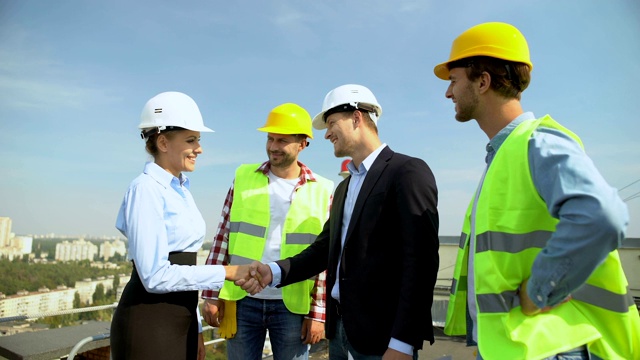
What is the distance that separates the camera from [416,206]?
2.50 meters

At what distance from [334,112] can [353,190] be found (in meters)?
0.69

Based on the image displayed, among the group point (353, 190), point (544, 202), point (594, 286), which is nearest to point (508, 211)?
point (544, 202)

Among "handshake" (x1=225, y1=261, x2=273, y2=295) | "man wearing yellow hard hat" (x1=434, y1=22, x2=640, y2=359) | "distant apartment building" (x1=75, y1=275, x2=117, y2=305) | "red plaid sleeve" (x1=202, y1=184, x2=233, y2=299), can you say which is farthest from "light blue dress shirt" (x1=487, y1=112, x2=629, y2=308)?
"distant apartment building" (x1=75, y1=275, x2=117, y2=305)

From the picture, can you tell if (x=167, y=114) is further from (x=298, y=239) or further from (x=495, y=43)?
(x=495, y=43)

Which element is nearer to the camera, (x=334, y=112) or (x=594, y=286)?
(x=594, y=286)

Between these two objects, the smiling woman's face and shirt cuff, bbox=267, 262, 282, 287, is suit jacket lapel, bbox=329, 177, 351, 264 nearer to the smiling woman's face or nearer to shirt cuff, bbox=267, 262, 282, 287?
shirt cuff, bbox=267, 262, 282, 287

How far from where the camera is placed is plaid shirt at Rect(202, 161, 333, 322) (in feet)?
12.3

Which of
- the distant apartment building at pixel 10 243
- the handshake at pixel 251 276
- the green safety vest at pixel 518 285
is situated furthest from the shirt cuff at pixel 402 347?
the distant apartment building at pixel 10 243

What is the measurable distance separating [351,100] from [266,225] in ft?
4.70

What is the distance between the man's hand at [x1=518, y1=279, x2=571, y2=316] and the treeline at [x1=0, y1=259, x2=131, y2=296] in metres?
55.9

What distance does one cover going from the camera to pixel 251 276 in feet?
10.8

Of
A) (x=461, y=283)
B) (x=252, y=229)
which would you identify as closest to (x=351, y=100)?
(x=252, y=229)

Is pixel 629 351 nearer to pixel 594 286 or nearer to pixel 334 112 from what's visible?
pixel 594 286

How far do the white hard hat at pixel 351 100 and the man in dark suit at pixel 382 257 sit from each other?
Answer: 0.28 meters
